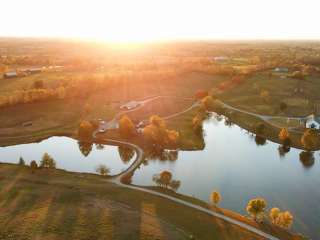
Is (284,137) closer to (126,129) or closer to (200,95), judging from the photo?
(126,129)

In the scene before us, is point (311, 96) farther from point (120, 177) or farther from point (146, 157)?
point (120, 177)

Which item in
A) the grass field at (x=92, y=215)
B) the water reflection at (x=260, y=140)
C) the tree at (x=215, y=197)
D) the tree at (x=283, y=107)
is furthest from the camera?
the tree at (x=283, y=107)

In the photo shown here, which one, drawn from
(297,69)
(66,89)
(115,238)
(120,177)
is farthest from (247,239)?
(297,69)

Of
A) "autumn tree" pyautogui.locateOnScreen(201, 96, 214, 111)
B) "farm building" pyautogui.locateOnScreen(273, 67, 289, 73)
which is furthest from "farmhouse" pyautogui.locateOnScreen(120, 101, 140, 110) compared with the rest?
"farm building" pyautogui.locateOnScreen(273, 67, 289, 73)

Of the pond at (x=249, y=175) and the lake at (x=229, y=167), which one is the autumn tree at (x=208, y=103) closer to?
the lake at (x=229, y=167)

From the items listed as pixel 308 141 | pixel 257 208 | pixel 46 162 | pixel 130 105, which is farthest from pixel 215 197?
pixel 130 105

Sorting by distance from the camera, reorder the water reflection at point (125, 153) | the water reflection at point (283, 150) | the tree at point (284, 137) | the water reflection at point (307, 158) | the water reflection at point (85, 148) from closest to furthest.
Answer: the water reflection at point (307, 158) → the water reflection at point (125, 153) → the water reflection at point (283, 150) → the water reflection at point (85, 148) → the tree at point (284, 137)

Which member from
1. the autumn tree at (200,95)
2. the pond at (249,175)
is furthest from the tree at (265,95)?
the pond at (249,175)
